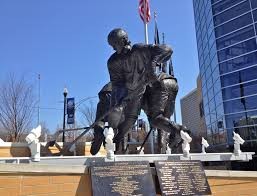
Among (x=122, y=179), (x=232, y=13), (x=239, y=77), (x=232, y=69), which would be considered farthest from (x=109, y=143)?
(x=232, y=13)

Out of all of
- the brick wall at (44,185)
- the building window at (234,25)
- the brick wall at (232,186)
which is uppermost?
the building window at (234,25)

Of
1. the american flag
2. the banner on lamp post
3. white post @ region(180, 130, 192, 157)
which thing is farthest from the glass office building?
white post @ region(180, 130, 192, 157)

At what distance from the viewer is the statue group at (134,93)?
708 centimetres

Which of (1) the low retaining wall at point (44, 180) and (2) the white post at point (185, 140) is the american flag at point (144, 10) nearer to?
(2) the white post at point (185, 140)

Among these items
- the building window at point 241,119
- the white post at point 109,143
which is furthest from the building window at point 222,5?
the white post at point 109,143

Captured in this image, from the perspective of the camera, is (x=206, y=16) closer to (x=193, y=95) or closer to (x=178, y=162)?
(x=178, y=162)

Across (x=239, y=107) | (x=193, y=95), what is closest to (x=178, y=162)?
(x=239, y=107)

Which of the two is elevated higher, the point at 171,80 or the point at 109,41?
the point at 109,41

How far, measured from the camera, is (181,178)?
20.2ft

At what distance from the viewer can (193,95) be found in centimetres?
6812

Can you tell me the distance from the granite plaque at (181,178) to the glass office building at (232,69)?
53.3 ft

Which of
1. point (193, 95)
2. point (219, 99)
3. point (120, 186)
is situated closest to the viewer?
point (120, 186)

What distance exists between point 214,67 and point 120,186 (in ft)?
67.7

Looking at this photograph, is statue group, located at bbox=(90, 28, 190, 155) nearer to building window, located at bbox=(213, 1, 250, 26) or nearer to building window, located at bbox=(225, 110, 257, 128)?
building window, located at bbox=(225, 110, 257, 128)
